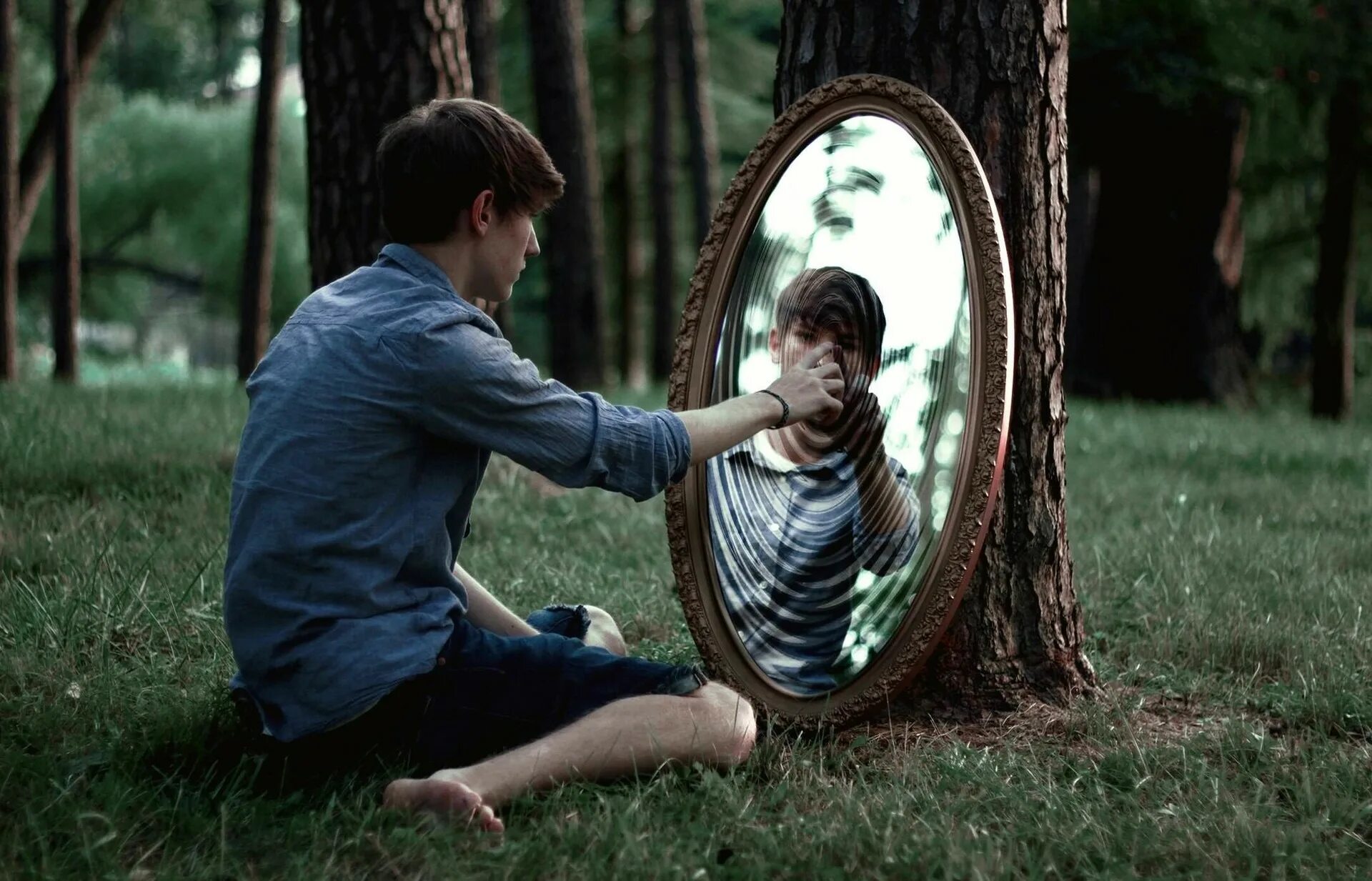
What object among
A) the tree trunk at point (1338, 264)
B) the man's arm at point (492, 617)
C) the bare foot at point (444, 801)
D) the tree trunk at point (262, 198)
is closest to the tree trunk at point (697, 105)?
the tree trunk at point (262, 198)

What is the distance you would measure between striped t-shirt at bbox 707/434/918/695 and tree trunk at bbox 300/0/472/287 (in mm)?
2567

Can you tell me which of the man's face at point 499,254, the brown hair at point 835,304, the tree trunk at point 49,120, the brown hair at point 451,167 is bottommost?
the brown hair at point 835,304

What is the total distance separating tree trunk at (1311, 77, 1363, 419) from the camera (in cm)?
1075

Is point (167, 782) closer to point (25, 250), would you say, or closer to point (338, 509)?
point (338, 509)

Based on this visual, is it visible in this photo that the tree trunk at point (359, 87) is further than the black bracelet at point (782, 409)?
Yes

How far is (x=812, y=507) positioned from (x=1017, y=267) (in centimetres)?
81

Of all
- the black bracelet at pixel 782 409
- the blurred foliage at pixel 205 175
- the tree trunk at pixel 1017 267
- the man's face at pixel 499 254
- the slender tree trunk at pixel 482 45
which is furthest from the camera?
the blurred foliage at pixel 205 175

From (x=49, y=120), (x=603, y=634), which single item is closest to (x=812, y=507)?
(x=603, y=634)

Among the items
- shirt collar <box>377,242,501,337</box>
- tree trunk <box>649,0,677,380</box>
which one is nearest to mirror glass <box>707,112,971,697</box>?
shirt collar <box>377,242,501,337</box>

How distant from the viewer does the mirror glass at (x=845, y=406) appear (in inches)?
124

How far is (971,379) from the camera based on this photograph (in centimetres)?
302

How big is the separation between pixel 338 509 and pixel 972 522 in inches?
54.4

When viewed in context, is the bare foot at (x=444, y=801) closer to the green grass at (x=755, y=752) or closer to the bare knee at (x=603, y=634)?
the green grass at (x=755, y=752)

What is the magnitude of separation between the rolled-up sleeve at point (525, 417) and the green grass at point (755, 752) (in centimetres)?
68
